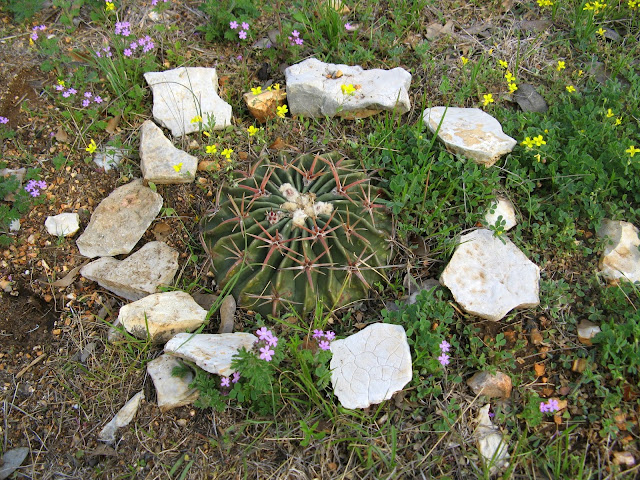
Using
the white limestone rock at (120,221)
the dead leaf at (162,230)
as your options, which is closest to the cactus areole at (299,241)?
the dead leaf at (162,230)

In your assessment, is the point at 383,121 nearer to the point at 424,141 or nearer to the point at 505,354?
the point at 424,141

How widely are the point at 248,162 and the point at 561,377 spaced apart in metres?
2.39

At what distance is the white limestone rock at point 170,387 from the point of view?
271 centimetres

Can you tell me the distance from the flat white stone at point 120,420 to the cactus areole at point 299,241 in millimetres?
776

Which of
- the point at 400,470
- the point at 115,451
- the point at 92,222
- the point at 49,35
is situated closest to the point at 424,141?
the point at 400,470

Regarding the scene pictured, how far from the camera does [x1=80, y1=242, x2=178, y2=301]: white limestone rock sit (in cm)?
314

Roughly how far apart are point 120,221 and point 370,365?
189 centimetres

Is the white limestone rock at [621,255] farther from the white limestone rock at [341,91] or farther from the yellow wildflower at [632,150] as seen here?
the white limestone rock at [341,91]

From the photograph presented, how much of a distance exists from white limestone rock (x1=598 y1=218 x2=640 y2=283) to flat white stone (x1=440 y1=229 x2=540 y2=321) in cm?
44

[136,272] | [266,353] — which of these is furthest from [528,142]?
[136,272]

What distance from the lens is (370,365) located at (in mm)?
2725

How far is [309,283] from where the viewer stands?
282 centimetres

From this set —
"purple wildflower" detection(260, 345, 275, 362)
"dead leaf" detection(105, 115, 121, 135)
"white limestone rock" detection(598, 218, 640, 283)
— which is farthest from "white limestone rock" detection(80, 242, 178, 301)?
"white limestone rock" detection(598, 218, 640, 283)

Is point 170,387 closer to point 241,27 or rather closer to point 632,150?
point 241,27
